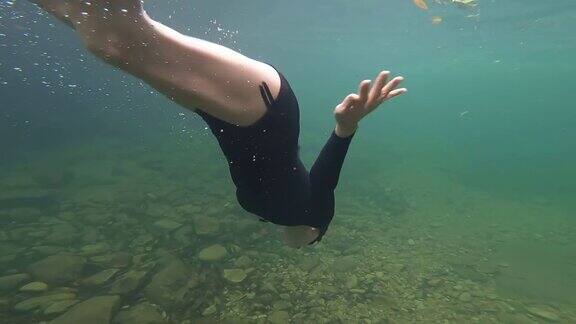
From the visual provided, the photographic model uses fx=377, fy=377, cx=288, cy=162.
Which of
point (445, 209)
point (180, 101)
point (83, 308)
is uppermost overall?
point (180, 101)

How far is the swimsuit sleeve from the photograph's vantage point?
2.67 metres

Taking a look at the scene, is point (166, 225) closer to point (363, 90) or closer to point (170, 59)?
point (363, 90)

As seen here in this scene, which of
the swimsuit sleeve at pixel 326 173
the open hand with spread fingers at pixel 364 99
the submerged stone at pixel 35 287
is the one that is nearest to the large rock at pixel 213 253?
the submerged stone at pixel 35 287

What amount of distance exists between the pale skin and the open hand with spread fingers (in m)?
0.57

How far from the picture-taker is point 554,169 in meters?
27.7

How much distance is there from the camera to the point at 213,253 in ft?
20.4

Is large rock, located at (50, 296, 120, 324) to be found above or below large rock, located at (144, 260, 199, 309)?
above

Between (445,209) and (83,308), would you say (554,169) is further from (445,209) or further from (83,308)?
(83,308)

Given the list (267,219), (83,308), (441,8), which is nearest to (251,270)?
(83,308)

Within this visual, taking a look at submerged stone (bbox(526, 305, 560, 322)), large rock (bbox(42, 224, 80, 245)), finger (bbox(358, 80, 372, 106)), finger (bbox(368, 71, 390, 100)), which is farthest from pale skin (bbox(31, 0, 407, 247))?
large rock (bbox(42, 224, 80, 245))

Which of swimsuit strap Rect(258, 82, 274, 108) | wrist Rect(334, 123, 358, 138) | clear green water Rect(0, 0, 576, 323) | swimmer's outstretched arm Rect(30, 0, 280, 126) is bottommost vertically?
clear green water Rect(0, 0, 576, 323)

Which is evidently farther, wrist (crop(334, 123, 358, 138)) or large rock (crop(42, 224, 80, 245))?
large rock (crop(42, 224, 80, 245))

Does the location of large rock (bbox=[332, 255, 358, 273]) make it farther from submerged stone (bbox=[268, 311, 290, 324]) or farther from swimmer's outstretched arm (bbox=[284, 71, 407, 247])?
swimmer's outstretched arm (bbox=[284, 71, 407, 247])

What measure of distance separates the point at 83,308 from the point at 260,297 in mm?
2139
